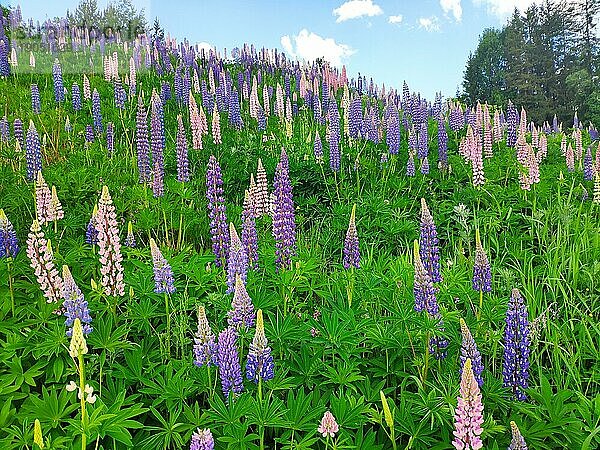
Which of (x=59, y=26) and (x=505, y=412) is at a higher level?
(x=59, y=26)

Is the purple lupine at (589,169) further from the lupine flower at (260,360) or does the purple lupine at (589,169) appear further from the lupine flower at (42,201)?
the lupine flower at (42,201)

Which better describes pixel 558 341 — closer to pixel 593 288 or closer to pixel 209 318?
pixel 593 288

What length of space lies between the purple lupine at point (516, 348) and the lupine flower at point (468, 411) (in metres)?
0.70

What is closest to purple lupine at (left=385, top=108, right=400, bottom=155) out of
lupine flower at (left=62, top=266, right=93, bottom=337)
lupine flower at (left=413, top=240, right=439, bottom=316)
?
lupine flower at (left=413, top=240, right=439, bottom=316)

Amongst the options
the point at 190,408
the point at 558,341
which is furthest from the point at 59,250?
the point at 558,341

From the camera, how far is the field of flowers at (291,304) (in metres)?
2.12

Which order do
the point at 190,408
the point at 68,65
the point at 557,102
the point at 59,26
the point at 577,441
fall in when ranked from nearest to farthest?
the point at 577,441 < the point at 190,408 < the point at 68,65 < the point at 59,26 < the point at 557,102

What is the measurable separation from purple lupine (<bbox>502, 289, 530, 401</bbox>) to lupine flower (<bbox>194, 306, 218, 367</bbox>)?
126cm

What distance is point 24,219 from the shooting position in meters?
4.25

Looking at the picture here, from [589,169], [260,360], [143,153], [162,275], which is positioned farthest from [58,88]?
[589,169]

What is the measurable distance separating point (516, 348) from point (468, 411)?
2.67 feet

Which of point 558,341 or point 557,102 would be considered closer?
point 558,341

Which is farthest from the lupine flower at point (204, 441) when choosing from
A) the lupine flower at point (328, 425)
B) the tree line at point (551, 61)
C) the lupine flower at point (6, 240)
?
the tree line at point (551, 61)

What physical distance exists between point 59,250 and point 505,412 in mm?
2839
